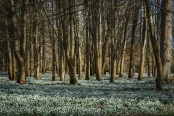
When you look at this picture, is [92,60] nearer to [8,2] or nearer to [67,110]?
[8,2]

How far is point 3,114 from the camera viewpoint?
553cm

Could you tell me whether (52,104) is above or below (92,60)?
below

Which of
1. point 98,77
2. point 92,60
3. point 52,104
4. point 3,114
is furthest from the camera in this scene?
point 92,60

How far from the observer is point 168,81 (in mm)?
14766

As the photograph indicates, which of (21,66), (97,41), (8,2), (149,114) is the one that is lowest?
(149,114)

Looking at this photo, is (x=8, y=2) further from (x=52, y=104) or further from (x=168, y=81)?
(x=168, y=81)

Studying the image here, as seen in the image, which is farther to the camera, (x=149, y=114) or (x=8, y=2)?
(x=8, y=2)

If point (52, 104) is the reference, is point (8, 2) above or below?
above

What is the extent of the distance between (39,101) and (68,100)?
1.29 m

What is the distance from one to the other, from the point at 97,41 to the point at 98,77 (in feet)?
14.2

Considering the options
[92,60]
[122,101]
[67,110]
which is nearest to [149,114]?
[122,101]

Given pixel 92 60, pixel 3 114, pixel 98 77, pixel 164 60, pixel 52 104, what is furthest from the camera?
pixel 92 60

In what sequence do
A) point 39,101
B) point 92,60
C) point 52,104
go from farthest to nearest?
point 92,60
point 39,101
point 52,104

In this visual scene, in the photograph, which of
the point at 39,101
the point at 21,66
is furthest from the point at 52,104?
the point at 21,66
